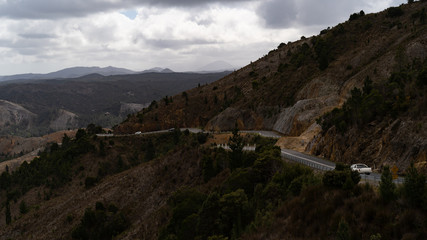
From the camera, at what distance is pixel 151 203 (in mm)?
44688

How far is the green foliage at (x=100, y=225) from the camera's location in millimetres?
42562

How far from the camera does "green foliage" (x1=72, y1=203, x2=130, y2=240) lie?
1676 inches

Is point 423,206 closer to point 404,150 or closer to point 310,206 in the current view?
point 310,206

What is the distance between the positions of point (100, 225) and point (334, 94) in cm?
4784

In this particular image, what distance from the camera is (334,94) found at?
6325 centimetres

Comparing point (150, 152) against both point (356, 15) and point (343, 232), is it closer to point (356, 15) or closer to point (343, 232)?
point (343, 232)

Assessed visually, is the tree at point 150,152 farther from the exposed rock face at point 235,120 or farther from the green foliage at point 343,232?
the green foliage at point 343,232

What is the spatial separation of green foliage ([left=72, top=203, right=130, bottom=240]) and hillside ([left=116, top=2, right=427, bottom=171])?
2577cm

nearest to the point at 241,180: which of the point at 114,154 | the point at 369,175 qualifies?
the point at 369,175

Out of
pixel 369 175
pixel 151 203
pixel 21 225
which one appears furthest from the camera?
pixel 21 225

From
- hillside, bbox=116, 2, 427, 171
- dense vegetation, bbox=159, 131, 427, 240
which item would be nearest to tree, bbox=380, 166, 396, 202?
dense vegetation, bbox=159, 131, 427, 240

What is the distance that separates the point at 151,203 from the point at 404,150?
3188cm

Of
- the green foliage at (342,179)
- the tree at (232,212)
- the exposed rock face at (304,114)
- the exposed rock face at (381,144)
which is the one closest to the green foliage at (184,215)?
the tree at (232,212)

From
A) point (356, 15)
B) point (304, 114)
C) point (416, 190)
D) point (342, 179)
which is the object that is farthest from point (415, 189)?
point (356, 15)
